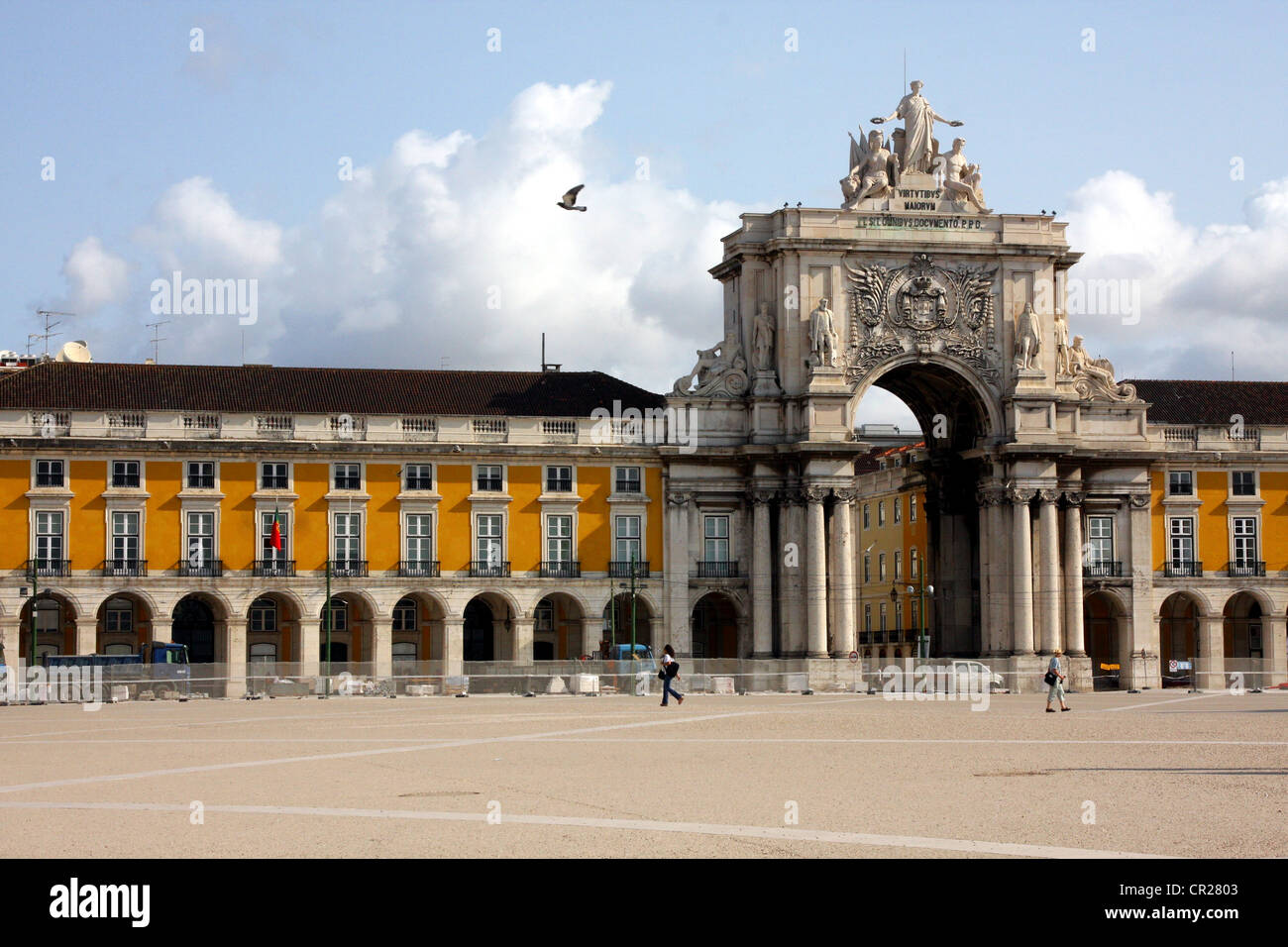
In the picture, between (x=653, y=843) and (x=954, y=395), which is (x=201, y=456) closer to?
(x=954, y=395)

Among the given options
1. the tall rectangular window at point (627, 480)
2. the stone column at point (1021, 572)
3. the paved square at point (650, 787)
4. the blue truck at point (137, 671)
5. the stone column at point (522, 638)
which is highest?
the tall rectangular window at point (627, 480)

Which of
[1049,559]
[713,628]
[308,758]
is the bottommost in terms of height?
[308,758]

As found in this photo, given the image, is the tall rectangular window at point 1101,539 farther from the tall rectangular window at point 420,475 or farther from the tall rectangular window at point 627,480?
the tall rectangular window at point 420,475

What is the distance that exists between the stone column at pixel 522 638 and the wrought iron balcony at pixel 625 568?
407 centimetres

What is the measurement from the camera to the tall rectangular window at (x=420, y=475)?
8169 cm

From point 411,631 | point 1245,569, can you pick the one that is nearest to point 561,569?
point 411,631

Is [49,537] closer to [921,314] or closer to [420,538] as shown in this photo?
[420,538]

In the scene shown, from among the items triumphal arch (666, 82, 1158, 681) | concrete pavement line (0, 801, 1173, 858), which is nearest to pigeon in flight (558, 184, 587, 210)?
triumphal arch (666, 82, 1158, 681)

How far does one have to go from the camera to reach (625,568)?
8325 cm

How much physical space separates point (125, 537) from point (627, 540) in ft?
66.0

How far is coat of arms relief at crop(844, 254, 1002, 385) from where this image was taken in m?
83.9

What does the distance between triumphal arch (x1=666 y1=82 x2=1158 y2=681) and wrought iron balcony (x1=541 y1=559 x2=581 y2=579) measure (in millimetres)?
3912

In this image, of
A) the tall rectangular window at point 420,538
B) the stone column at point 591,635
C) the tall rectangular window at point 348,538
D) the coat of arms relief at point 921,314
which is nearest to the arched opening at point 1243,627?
the coat of arms relief at point 921,314
